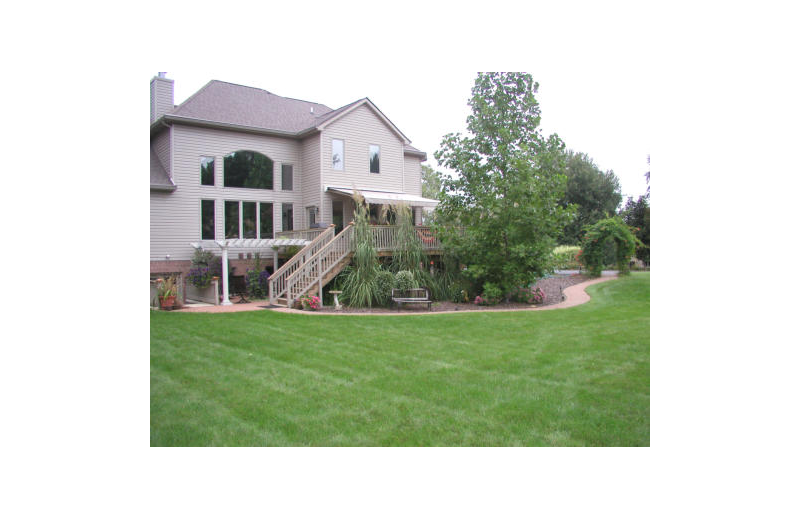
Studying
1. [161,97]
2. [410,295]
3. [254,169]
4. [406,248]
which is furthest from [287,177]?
[410,295]

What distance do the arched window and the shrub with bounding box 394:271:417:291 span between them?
670 cm

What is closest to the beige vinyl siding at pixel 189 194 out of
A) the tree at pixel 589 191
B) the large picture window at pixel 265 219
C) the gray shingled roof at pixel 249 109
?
the large picture window at pixel 265 219

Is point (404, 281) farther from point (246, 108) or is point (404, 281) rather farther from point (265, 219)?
point (246, 108)

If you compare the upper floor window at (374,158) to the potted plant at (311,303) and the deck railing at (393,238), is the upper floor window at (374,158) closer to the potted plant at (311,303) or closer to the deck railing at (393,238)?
the deck railing at (393,238)

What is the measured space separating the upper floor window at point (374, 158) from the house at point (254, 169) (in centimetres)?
4

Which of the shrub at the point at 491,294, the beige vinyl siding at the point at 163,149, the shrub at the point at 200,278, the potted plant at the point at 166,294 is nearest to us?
the potted plant at the point at 166,294

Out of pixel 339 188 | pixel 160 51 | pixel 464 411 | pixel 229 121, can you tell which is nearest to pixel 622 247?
pixel 339 188

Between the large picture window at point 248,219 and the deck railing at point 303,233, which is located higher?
the large picture window at point 248,219

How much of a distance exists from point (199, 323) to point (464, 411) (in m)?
5.90

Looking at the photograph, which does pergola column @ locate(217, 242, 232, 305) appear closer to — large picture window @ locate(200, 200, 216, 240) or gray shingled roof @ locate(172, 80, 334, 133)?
large picture window @ locate(200, 200, 216, 240)

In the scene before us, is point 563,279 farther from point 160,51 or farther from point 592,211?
point 160,51

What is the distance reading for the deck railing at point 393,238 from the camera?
40.5ft

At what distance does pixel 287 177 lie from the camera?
16.3 metres

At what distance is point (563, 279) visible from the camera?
1822cm
